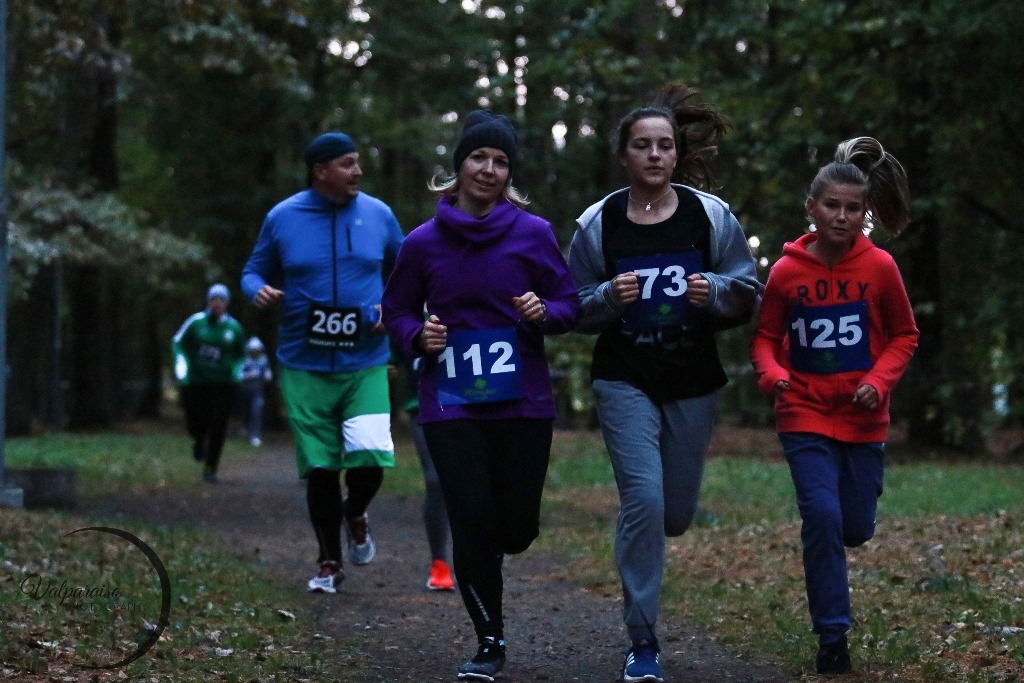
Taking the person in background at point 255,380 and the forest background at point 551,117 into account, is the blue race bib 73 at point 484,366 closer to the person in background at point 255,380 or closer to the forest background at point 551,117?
the forest background at point 551,117

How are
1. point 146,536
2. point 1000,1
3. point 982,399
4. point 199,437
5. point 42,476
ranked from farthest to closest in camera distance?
point 982,399
point 199,437
point 1000,1
point 42,476
point 146,536

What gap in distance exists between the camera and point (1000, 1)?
16.6 meters

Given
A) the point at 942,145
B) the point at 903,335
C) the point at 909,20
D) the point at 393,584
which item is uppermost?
the point at 909,20

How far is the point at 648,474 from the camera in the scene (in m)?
6.18

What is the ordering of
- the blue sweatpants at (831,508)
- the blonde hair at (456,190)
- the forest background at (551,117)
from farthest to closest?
1. the forest background at (551,117)
2. the blonde hair at (456,190)
3. the blue sweatpants at (831,508)

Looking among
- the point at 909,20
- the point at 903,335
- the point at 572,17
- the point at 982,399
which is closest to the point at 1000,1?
the point at 909,20

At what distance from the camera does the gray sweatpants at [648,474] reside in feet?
20.2

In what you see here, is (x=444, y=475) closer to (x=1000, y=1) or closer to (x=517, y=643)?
(x=517, y=643)

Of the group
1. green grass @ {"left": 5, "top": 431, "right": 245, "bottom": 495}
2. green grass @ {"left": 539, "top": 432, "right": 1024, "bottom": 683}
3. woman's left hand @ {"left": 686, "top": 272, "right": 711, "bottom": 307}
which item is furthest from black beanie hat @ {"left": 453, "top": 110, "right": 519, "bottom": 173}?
green grass @ {"left": 5, "top": 431, "right": 245, "bottom": 495}

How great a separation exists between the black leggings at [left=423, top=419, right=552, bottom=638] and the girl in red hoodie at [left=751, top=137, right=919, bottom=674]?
99cm

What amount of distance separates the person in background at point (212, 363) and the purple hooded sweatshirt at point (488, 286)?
12.3 m

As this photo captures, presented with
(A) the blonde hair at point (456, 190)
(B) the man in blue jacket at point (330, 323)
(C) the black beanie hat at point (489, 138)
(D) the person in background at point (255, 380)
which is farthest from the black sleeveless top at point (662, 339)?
(D) the person in background at point (255, 380)

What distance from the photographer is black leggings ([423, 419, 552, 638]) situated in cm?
622

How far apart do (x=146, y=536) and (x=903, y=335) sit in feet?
21.3
